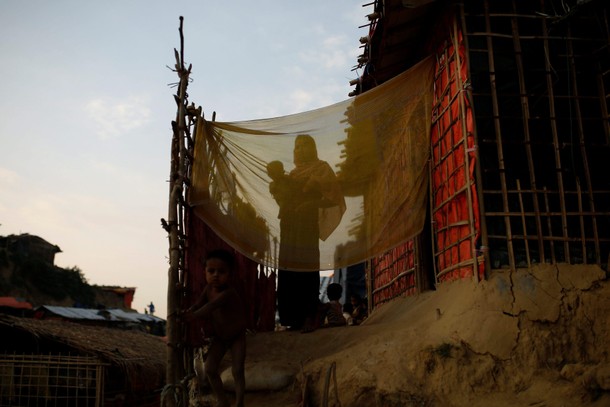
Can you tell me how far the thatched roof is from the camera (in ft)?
30.5

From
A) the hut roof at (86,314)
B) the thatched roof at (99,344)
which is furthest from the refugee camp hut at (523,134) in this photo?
the hut roof at (86,314)

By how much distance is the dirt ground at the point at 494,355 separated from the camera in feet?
10.7

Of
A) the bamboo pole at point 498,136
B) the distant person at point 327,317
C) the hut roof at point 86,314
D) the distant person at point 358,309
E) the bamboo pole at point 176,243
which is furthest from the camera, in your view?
the hut roof at point 86,314

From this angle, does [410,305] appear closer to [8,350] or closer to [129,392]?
[129,392]

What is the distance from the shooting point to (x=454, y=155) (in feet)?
14.0

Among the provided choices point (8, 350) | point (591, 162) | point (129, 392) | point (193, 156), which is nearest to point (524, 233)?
point (591, 162)

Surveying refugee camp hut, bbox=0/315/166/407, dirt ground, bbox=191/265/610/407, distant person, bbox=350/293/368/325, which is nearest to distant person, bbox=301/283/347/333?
dirt ground, bbox=191/265/610/407

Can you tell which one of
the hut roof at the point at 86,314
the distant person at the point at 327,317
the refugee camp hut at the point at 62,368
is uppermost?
the hut roof at the point at 86,314

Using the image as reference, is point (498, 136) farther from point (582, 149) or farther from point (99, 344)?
point (99, 344)

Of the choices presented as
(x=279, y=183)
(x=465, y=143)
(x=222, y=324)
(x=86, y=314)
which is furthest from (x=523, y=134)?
(x=86, y=314)

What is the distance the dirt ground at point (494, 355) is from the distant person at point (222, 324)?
0.39m

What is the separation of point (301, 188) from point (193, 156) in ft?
3.15

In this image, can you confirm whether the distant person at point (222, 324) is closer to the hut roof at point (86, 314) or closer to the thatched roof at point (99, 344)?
the thatched roof at point (99, 344)

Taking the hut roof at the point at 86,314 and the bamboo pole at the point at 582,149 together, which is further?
the hut roof at the point at 86,314
